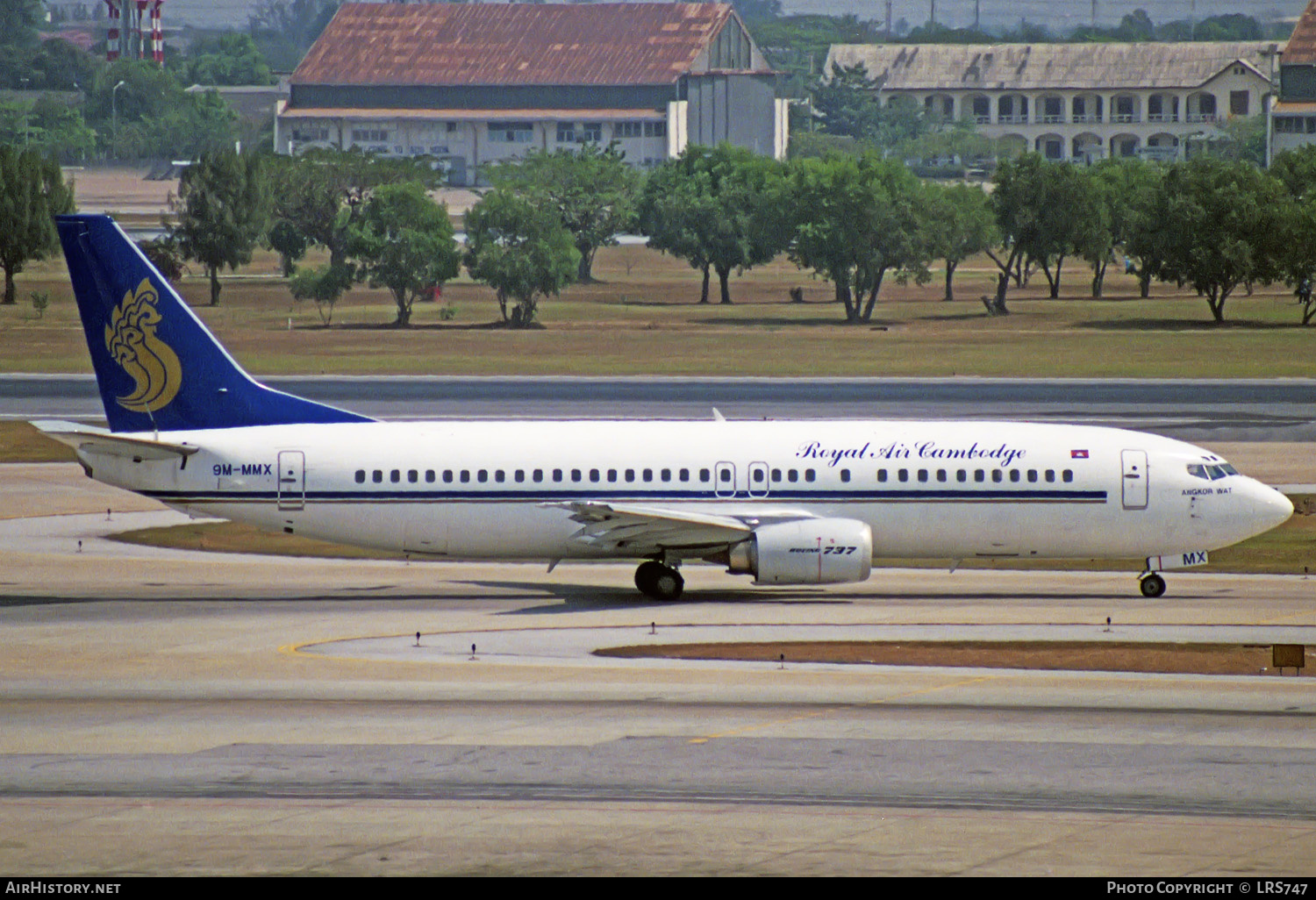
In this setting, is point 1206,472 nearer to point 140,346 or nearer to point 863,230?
point 140,346

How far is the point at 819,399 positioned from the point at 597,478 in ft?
131

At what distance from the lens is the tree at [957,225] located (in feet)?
468

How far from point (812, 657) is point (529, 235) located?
10176 centimetres

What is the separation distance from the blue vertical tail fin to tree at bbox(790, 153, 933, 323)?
90954mm

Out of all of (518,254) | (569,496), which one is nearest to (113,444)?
(569,496)

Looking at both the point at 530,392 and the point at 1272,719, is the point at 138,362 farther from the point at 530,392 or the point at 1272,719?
the point at 530,392

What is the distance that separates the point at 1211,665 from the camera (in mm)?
34781

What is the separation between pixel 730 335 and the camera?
118562 mm

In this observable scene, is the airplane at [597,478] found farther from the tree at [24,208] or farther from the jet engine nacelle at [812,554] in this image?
the tree at [24,208]

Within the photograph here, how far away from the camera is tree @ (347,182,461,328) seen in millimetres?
130750

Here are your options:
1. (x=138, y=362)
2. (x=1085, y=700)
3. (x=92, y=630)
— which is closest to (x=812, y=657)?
(x=1085, y=700)

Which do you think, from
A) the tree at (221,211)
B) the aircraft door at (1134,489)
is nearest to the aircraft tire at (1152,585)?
the aircraft door at (1134,489)

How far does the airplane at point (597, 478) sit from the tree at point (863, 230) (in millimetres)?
88480

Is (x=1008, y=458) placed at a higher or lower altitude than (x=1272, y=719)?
higher
